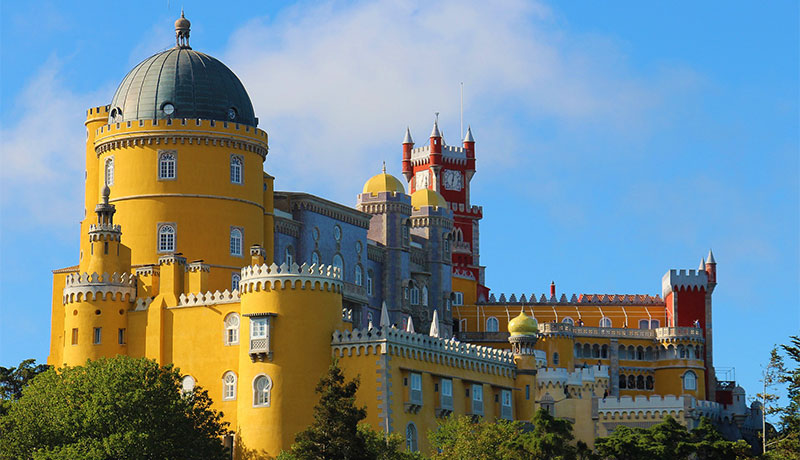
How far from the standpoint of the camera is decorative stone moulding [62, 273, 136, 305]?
10012 cm

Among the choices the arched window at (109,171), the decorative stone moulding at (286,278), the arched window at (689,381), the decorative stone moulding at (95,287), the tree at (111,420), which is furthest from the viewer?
the arched window at (689,381)

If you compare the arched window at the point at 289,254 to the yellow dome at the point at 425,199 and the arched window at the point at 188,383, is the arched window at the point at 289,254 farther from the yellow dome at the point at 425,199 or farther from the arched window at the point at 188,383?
the yellow dome at the point at 425,199

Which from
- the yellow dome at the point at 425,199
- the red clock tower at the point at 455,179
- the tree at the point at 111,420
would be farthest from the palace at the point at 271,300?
the red clock tower at the point at 455,179

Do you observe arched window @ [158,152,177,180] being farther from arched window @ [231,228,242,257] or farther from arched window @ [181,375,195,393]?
arched window @ [181,375,195,393]

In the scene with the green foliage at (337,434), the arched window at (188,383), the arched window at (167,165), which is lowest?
the green foliage at (337,434)

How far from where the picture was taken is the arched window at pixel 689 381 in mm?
141875

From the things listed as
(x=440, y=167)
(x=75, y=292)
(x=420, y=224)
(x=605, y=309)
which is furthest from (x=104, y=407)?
(x=440, y=167)

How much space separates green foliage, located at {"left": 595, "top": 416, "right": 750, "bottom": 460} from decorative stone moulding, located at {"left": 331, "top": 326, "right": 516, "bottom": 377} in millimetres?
7611

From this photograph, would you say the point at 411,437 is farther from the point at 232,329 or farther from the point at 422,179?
the point at 422,179

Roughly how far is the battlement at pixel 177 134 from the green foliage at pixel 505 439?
2186 centimetres

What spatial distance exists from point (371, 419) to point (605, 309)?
197ft

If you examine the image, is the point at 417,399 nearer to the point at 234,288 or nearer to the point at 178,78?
the point at 234,288

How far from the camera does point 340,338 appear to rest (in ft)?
311

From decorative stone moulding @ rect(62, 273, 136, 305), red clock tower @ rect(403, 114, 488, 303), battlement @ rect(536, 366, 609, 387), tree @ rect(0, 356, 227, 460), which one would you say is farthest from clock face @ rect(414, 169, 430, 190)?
tree @ rect(0, 356, 227, 460)
